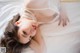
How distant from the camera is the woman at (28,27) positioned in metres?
0.95

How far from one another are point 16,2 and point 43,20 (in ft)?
0.85

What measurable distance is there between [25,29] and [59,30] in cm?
26

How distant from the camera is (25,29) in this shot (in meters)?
0.95

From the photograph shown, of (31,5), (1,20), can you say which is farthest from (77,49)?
(1,20)

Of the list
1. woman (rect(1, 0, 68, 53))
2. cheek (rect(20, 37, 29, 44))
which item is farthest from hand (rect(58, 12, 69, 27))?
cheek (rect(20, 37, 29, 44))

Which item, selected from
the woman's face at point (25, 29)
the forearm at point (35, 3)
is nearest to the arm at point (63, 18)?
the forearm at point (35, 3)

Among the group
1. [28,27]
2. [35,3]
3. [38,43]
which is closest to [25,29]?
[28,27]

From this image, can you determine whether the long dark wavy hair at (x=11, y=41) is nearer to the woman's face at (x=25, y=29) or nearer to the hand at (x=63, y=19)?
the woman's face at (x=25, y=29)

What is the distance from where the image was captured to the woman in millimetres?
953

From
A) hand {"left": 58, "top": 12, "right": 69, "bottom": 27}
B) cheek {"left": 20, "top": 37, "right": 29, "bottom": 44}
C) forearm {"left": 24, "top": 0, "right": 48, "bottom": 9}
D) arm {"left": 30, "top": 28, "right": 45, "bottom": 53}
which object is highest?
forearm {"left": 24, "top": 0, "right": 48, "bottom": 9}

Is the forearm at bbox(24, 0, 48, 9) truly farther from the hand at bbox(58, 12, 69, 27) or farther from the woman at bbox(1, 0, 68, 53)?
the hand at bbox(58, 12, 69, 27)

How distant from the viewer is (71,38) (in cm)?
107

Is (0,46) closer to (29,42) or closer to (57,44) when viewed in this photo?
(29,42)

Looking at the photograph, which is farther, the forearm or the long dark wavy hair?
the forearm
